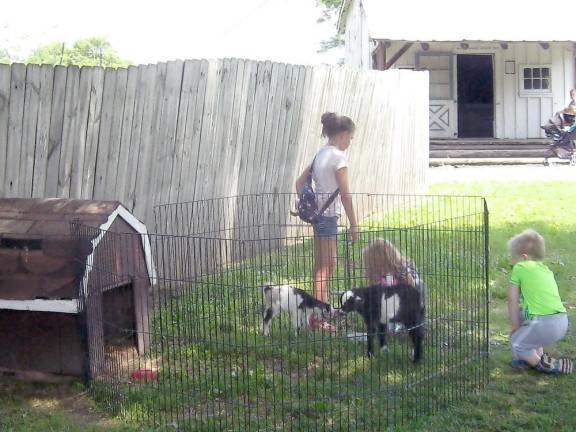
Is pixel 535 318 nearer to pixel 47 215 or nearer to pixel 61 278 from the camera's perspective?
pixel 61 278

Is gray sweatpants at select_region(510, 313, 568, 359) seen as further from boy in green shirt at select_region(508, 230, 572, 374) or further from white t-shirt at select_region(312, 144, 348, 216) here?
white t-shirt at select_region(312, 144, 348, 216)

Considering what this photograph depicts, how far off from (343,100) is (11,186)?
6.10 metres

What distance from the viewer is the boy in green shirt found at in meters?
6.06

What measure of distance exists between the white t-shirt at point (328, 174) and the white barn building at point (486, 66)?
14.9 m

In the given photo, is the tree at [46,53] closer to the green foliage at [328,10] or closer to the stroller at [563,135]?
the green foliage at [328,10]

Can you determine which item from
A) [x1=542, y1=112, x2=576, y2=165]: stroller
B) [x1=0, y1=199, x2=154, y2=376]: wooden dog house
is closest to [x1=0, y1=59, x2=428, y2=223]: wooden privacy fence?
[x1=0, y1=199, x2=154, y2=376]: wooden dog house

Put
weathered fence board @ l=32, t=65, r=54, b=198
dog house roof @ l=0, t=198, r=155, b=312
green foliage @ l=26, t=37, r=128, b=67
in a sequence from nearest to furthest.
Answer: dog house roof @ l=0, t=198, r=155, b=312, weathered fence board @ l=32, t=65, r=54, b=198, green foliage @ l=26, t=37, r=128, b=67

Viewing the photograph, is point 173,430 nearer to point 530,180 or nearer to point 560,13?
point 530,180

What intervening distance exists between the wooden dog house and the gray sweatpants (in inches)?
105

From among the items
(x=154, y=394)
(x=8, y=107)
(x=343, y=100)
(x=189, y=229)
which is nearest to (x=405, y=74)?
(x=343, y=100)

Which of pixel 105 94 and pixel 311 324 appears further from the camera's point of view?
pixel 105 94

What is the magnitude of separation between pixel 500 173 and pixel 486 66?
22.2ft

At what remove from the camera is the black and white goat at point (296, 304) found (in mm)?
6367

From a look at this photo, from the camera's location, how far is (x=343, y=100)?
12.5 metres
